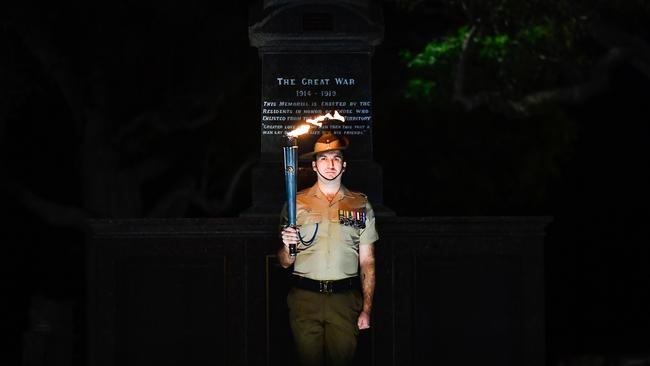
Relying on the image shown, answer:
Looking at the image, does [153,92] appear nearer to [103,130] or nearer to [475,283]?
[103,130]

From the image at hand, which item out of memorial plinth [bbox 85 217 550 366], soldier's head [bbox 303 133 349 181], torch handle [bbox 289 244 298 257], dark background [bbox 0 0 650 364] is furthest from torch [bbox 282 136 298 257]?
dark background [bbox 0 0 650 364]

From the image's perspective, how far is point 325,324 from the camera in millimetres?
9914

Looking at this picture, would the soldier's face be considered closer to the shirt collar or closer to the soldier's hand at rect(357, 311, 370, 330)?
the shirt collar

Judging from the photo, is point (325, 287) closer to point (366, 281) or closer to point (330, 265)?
point (330, 265)

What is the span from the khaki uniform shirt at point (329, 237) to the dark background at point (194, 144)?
1290cm

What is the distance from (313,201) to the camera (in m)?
9.93

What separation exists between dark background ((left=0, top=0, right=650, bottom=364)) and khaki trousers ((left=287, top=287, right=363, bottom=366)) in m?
13.2

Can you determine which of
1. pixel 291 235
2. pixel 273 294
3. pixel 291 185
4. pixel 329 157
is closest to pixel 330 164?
pixel 329 157

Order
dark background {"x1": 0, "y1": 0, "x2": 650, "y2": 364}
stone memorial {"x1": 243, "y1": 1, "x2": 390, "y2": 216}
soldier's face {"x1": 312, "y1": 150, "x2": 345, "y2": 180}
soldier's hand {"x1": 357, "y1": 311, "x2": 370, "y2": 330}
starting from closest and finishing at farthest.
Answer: soldier's hand {"x1": 357, "y1": 311, "x2": 370, "y2": 330}, soldier's face {"x1": 312, "y1": 150, "x2": 345, "y2": 180}, stone memorial {"x1": 243, "y1": 1, "x2": 390, "y2": 216}, dark background {"x1": 0, "y1": 0, "x2": 650, "y2": 364}

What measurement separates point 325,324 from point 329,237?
70cm

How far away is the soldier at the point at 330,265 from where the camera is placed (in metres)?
9.80

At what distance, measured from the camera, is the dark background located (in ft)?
81.1

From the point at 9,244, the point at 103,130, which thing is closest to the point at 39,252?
the point at 9,244

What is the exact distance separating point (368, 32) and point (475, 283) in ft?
8.96
